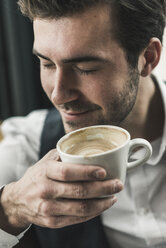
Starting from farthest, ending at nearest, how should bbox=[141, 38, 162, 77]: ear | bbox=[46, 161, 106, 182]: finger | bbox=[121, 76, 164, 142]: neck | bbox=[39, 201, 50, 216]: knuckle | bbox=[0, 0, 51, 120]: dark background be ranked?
bbox=[0, 0, 51, 120]: dark background, bbox=[121, 76, 164, 142]: neck, bbox=[141, 38, 162, 77]: ear, bbox=[39, 201, 50, 216]: knuckle, bbox=[46, 161, 106, 182]: finger

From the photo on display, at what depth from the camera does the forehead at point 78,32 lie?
37.4 inches

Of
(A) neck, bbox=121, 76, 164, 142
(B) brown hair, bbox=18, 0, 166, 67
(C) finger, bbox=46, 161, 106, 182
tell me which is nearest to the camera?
(C) finger, bbox=46, 161, 106, 182

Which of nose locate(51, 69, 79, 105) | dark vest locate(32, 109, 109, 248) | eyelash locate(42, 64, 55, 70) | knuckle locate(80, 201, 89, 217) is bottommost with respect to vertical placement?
dark vest locate(32, 109, 109, 248)

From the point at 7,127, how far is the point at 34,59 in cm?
91

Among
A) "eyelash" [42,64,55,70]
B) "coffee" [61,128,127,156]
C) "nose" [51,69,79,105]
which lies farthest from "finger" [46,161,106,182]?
"eyelash" [42,64,55,70]

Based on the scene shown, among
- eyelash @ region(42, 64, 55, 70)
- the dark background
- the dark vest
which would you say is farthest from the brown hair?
the dark background

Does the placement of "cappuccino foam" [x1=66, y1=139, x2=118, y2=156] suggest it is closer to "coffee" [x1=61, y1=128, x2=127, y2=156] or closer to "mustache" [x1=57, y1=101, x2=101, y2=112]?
"coffee" [x1=61, y1=128, x2=127, y2=156]

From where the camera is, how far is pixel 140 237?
1189 mm

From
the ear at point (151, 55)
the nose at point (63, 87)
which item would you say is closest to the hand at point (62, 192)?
the nose at point (63, 87)

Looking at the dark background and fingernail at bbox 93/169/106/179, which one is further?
the dark background

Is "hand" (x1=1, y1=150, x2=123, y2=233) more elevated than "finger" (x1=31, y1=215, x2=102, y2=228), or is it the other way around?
"hand" (x1=1, y1=150, x2=123, y2=233)

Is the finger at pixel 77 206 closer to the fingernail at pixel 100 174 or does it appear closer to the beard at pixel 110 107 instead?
the fingernail at pixel 100 174

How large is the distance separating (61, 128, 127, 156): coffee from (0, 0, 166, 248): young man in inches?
2.1

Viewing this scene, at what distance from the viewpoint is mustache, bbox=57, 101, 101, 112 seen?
103 centimetres
